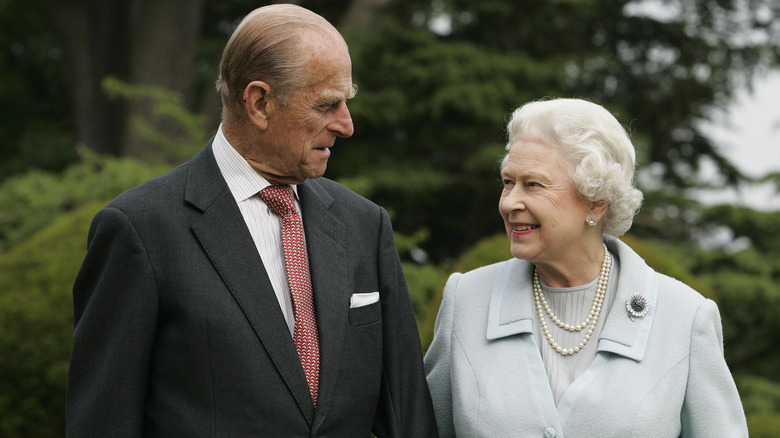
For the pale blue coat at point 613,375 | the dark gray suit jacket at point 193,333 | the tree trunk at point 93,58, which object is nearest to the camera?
the dark gray suit jacket at point 193,333

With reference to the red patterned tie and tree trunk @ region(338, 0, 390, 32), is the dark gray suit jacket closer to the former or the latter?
the red patterned tie

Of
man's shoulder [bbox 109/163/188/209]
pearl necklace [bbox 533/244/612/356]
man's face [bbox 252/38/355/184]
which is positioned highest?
man's face [bbox 252/38/355/184]

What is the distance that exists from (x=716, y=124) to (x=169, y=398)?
32.9 feet

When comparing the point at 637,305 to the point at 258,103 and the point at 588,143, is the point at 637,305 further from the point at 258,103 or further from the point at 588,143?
the point at 258,103

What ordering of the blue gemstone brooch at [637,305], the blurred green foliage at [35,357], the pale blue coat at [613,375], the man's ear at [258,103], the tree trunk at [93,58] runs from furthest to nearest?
the tree trunk at [93,58] < the blurred green foliage at [35,357] < the blue gemstone brooch at [637,305] < the pale blue coat at [613,375] < the man's ear at [258,103]

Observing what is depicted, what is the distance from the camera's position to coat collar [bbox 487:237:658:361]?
2.89m

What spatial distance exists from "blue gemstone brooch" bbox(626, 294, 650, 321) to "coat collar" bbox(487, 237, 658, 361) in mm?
12

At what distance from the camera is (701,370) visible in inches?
111

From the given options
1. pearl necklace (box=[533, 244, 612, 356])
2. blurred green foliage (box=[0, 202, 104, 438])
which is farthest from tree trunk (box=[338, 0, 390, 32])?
pearl necklace (box=[533, 244, 612, 356])

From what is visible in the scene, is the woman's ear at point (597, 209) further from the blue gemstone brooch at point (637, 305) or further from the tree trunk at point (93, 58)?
the tree trunk at point (93, 58)

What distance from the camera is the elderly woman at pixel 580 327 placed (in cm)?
282

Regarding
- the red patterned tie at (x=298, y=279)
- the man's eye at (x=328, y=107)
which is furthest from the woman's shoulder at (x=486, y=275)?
the man's eye at (x=328, y=107)

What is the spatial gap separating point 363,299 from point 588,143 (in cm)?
86

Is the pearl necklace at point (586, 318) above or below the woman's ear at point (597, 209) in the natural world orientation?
below
